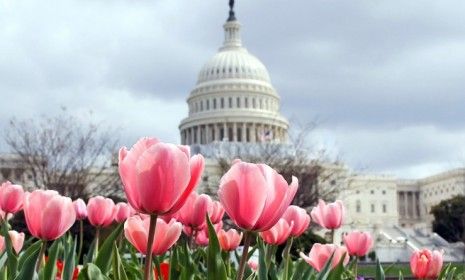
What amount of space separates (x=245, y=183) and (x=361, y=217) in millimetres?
90588

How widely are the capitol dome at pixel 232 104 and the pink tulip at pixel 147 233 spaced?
7674 centimetres

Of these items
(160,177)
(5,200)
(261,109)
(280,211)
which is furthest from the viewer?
(261,109)

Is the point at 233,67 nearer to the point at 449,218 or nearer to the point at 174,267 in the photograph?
the point at 449,218

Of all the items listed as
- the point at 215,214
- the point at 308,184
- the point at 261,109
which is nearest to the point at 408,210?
the point at 261,109

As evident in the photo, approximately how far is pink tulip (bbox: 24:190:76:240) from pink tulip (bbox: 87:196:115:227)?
108 cm

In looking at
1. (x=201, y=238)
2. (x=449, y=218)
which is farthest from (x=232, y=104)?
(x=201, y=238)

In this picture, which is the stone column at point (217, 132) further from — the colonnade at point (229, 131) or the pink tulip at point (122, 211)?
the pink tulip at point (122, 211)

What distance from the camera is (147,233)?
2215 mm

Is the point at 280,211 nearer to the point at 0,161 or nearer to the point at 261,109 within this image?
the point at 0,161

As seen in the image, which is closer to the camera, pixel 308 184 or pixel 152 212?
pixel 152 212

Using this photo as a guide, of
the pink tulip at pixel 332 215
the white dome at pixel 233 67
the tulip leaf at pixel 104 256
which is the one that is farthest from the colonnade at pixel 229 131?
the tulip leaf at pixel 104 256

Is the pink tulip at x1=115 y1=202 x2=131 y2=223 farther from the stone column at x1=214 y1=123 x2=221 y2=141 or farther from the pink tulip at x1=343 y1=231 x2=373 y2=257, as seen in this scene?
the stone column at x1=214 y1=123 x2=221 y2=141

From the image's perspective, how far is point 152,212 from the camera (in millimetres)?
1640

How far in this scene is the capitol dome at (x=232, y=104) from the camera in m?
83.1
